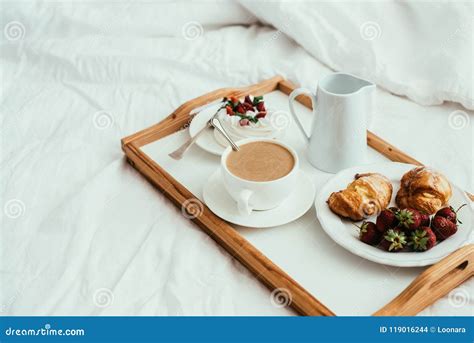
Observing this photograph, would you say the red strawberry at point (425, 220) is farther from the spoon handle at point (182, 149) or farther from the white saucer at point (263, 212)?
the spoon handle at point (182, 149)

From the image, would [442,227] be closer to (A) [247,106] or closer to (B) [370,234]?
(B) [370,234]

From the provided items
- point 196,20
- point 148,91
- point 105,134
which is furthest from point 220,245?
point 196,20

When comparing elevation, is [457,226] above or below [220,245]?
above

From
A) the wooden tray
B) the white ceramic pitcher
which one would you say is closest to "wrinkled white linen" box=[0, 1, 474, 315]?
the wooden tray

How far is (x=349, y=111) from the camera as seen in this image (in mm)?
1131

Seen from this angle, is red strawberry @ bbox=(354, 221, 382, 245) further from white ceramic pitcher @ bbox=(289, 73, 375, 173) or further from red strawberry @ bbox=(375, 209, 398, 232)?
white ceramic pitcher @ bbox=(289, 73, 375, 173)

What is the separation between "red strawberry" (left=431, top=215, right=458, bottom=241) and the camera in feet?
3.18

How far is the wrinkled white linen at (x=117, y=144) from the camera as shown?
100 cm

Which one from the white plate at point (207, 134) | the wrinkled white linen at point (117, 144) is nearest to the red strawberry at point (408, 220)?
the wrinkled white linen at point (117, 144)

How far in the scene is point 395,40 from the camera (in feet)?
5.24

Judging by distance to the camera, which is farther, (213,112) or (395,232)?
(213,112)
